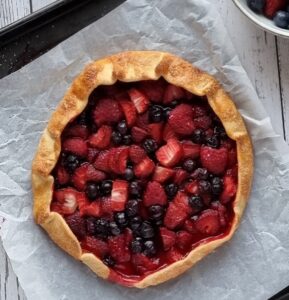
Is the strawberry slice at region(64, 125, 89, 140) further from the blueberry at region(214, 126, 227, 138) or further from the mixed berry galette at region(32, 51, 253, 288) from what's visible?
the blueberry at region(214, 126, 227, 138)

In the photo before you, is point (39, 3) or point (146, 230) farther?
point (39, 3)

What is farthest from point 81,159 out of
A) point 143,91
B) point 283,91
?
point 283,91

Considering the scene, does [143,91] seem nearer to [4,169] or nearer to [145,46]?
[145,46]

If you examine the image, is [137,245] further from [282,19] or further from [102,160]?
[282,19]

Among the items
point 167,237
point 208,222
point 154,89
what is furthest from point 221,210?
point 154,89

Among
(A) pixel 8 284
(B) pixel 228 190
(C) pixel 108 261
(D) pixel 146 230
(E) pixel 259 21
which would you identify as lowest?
(A) pixel 8 284

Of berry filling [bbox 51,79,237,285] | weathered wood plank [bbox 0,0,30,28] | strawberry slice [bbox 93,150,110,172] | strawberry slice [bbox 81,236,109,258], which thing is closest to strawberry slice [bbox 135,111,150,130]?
berry filling [bbox 51,79,237,285]
